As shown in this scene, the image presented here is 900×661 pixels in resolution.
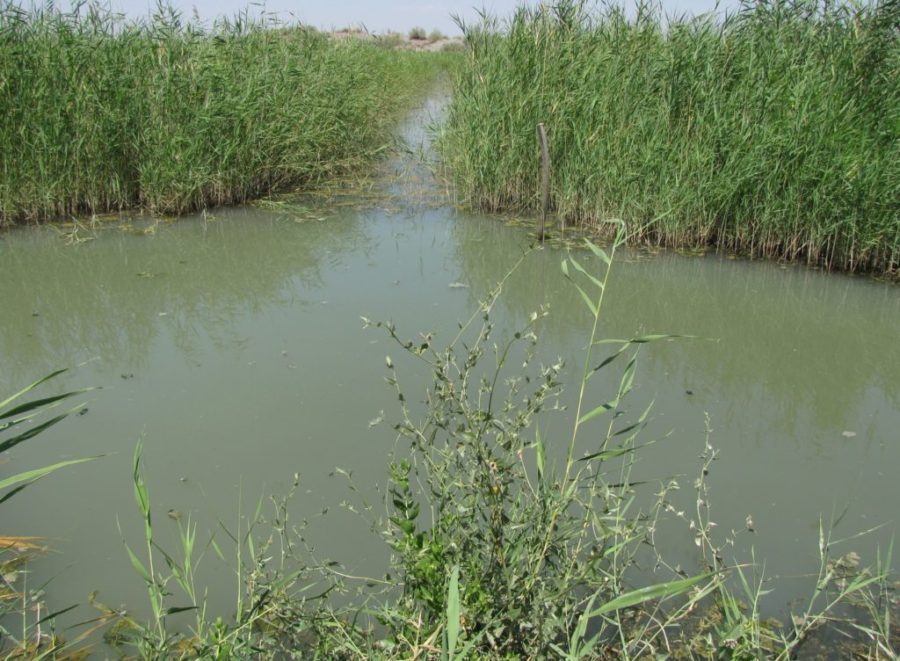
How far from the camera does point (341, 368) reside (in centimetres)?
389

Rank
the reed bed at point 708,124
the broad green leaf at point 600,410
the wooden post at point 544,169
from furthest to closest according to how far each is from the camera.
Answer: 1. the wooden post at point 544,169
2. the reed bed at point 708,124
3. the broad green leaf at point 600,410

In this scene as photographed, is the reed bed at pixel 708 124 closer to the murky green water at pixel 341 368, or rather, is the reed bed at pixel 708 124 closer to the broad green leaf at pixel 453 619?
the murky green water at pixel 341 368

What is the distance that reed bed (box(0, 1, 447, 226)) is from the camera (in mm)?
6008

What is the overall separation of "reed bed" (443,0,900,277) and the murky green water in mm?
341

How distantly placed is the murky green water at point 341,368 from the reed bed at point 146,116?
391 mm

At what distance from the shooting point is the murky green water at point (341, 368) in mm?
2779

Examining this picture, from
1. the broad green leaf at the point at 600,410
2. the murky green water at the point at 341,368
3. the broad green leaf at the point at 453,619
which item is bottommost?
the murky green water at the point at 341,368

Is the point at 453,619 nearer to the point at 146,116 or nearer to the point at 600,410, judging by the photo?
the point at 600,410

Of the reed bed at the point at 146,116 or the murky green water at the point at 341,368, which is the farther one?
the reed bed at the point at 146,116

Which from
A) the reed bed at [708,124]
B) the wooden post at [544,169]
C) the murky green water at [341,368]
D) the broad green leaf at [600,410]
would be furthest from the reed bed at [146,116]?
the broad green leaf at [600,410]

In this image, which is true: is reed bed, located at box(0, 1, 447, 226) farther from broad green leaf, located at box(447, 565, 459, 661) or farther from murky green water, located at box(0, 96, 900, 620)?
broad green leaf, located at box(447, 565, 459, 661)

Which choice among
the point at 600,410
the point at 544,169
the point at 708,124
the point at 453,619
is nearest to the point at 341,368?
the point at 600,410

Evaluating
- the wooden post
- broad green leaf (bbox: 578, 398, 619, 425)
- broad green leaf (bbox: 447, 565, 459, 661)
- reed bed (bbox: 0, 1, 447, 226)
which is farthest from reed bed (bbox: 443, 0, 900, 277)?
broad green leaf (bbox: 447, 565, 459, 661)

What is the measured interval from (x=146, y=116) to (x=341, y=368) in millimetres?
3709
